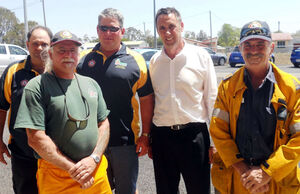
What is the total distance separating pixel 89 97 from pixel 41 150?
1.86 ft

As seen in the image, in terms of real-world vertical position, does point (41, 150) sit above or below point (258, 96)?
below

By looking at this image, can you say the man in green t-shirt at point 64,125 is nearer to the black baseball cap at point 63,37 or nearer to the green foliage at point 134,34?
the black baseball cap at point 63,37

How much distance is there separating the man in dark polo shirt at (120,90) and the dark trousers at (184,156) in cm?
26

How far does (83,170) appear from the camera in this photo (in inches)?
93.1

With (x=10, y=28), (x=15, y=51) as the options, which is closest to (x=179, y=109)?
(x=15, y=51)

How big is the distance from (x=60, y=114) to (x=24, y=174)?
3.54ft

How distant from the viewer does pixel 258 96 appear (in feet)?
7.91

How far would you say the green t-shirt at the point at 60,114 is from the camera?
2.23 m

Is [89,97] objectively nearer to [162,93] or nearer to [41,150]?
[41,150]

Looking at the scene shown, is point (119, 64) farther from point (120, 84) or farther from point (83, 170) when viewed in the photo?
point (83, 170)

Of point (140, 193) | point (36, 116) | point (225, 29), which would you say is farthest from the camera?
point (225, 29)

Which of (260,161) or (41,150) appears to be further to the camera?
(260,161)

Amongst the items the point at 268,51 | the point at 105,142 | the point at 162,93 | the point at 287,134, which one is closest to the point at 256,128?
the point at 287,134

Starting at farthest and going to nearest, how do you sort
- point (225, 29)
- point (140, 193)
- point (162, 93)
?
point (225, 29), point (140, 193), point (162, 93)
